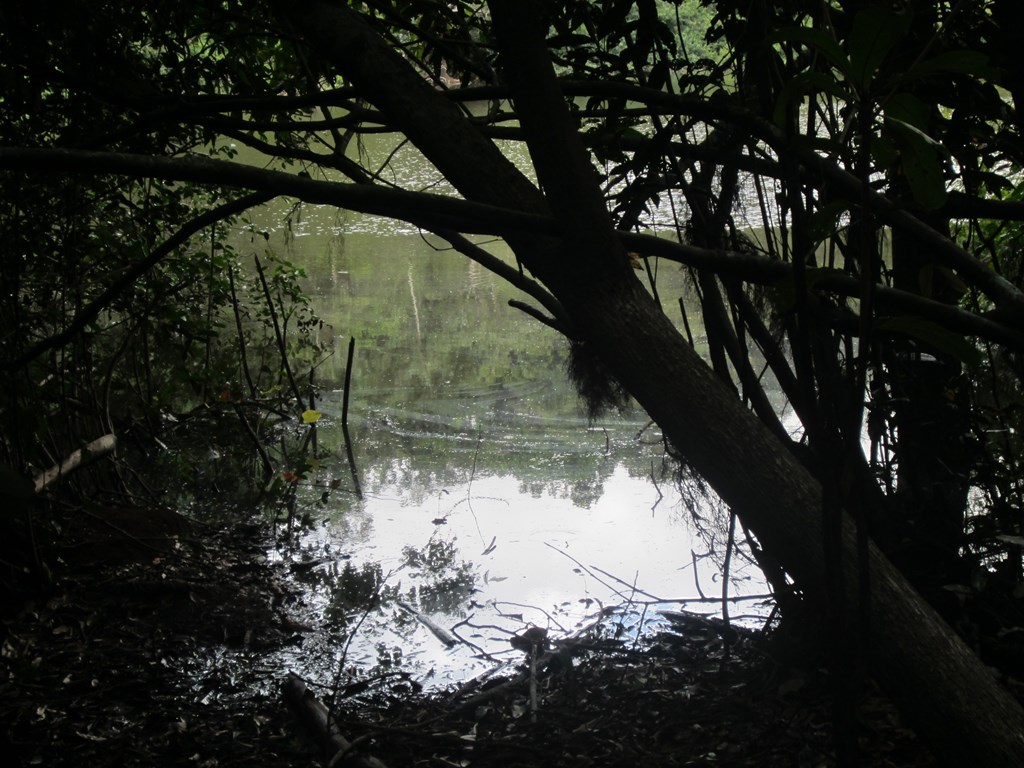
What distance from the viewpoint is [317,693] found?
2674mm

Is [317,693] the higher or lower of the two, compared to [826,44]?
lower

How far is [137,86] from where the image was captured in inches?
92.0

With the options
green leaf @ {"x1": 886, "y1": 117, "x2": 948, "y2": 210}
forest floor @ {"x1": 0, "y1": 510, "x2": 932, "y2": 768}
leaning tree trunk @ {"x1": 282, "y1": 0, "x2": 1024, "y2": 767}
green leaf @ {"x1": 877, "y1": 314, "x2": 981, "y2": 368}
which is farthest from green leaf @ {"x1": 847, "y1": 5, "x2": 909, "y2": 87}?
forest floor @ {"x1": 0, "y1": 510, "x2": 932, "y2": 768}

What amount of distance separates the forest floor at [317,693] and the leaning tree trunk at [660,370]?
0.89m

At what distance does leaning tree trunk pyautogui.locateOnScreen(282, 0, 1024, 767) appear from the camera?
3.87 feet

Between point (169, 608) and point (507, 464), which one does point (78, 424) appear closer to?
point (169, 608)

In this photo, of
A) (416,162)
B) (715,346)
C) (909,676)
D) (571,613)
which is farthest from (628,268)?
(416,162)

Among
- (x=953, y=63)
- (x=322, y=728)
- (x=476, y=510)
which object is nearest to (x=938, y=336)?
(x=953, y=63)

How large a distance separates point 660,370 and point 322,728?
1431mm

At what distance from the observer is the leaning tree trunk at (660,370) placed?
3.87ft

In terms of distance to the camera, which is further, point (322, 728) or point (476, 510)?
point (476, 510)

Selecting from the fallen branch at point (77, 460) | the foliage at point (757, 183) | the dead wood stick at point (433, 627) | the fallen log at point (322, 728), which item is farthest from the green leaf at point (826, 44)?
the fallen branch at point (77, 460)

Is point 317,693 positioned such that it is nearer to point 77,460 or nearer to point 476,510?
point 77,460

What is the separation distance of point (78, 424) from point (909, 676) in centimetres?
377
